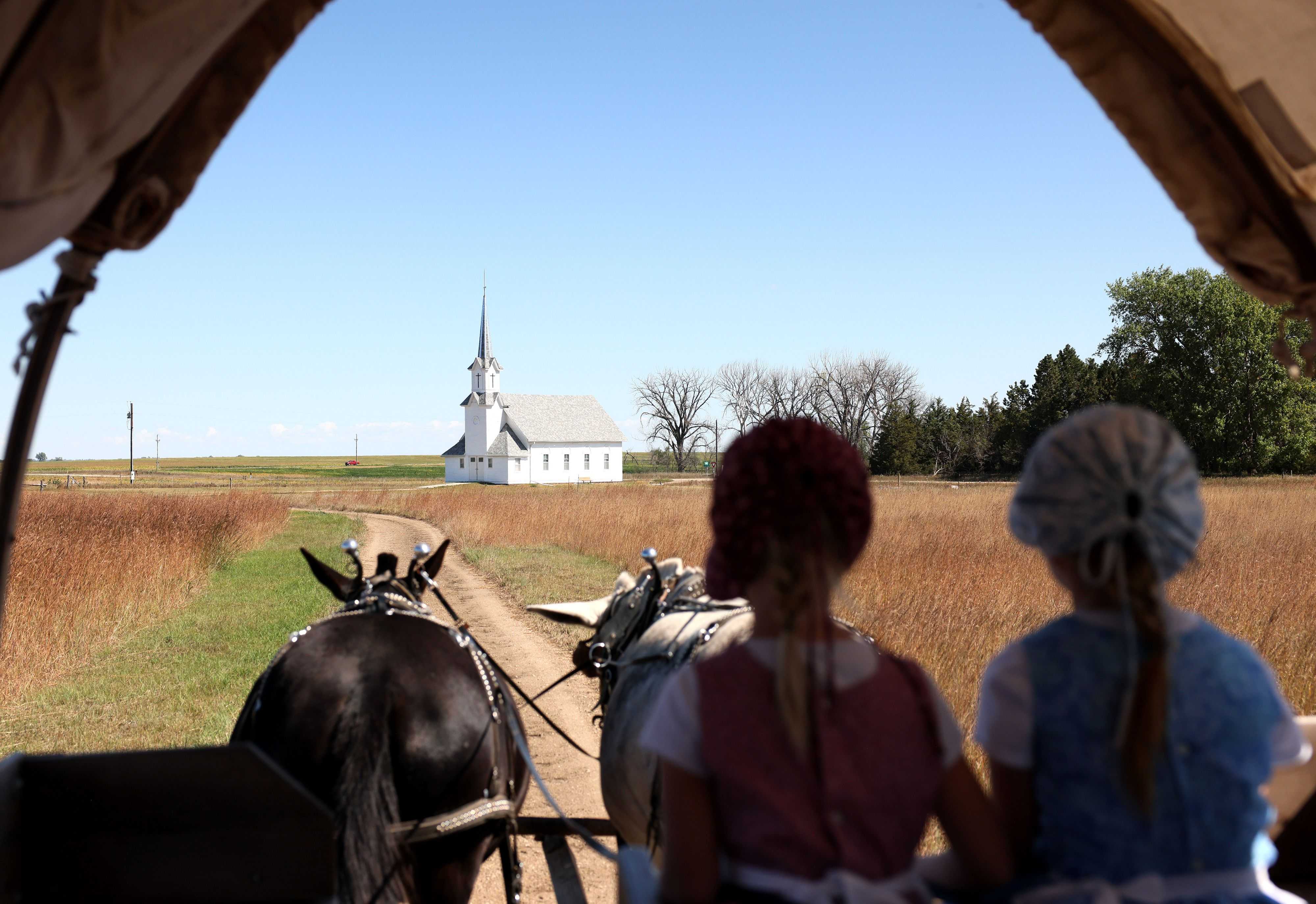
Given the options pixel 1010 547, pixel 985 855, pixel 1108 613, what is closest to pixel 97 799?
pixel 985 855

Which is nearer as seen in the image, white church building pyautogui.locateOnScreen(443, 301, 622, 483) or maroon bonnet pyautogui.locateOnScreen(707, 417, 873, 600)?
maroon bonnet pyautogui.locateOnScreen(707, 417, 873, 600)

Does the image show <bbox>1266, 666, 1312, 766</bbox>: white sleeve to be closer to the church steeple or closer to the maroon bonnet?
the maroon bonnet

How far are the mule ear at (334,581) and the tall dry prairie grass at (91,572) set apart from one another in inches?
266

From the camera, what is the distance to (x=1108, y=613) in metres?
1.70

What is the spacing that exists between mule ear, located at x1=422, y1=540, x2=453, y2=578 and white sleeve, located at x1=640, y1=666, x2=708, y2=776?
2969 millimetres

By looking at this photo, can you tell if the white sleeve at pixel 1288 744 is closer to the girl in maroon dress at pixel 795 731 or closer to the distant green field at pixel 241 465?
the girl in maroon dress at pixel 795 731

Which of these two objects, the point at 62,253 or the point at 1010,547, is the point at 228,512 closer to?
the point at 1010,547

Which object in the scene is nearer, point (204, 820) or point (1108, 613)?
point (1108, 613)

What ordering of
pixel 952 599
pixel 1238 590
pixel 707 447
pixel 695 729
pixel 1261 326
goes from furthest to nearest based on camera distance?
pixel 707 447
pixel 1261 326
pixel 952 599
pixel 1238 590
pixel 695 729

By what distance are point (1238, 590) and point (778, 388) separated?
5954 centimetres

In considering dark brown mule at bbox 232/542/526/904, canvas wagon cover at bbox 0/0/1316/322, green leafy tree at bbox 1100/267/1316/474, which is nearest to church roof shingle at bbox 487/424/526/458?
green leafy tree at bbox 1100/267/1316/474

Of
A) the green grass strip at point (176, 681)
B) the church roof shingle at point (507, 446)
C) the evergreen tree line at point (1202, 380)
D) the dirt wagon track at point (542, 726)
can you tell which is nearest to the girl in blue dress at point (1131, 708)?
the dirt wagon track at point (542, 726)

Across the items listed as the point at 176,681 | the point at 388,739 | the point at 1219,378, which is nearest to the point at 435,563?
the point at 388,739

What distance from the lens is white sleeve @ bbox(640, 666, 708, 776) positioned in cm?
159
